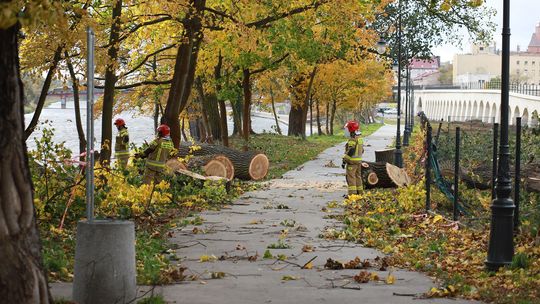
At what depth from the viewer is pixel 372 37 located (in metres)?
50.2

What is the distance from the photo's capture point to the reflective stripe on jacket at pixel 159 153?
20.4 metres

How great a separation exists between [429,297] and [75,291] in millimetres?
3262

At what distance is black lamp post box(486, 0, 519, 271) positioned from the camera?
1132 cm

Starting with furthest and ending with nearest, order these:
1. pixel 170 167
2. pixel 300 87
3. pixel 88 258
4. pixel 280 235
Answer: pixel 300 87 < pixel 170 167 < pixel 280 235 < pixel 88 258

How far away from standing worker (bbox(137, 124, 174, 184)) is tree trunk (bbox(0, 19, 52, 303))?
13213 millimetres

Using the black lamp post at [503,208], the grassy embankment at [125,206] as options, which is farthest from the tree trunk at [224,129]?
the black lamp post at [503,208]

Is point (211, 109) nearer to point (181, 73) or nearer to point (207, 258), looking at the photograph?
point (181, 73)

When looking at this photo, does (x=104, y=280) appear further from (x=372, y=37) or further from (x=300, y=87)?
(x=300, y=87)

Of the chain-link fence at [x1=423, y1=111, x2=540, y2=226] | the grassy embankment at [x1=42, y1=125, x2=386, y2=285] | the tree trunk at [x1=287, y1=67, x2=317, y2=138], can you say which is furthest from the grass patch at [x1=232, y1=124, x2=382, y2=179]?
the chain-link fence at [x1=423, y1=111, x2=540, y2=226]

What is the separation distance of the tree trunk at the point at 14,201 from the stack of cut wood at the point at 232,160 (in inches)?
765

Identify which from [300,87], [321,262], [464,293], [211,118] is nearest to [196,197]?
[321,262]

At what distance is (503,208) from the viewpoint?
11.4 m

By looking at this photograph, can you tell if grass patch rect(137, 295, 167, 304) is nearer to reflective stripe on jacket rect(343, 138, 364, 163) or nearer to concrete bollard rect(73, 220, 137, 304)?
concrete bollard rect(73, 220, 137, 304)

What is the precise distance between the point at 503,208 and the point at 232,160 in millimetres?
17916
